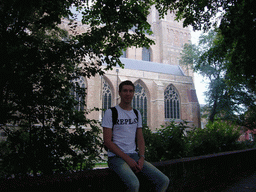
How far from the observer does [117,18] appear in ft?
12.9

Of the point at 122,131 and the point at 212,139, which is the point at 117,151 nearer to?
the point at 122,131

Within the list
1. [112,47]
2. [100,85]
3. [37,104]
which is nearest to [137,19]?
[112,47]

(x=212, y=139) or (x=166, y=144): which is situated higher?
(x=166, y=144)

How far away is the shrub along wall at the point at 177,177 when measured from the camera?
163 centimetres

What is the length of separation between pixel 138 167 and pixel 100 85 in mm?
18557

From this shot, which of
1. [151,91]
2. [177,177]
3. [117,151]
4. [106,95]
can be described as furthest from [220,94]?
[117,151]

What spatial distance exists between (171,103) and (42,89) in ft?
79.0

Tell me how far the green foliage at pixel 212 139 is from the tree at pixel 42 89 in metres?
4.62

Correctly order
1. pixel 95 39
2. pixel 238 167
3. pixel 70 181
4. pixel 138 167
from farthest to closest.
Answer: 1. pixel 238 167
2. pixel 95 39
3. pixel 138 167
4. pixel 70 181

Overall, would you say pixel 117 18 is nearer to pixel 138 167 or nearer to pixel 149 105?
pixel 138 167

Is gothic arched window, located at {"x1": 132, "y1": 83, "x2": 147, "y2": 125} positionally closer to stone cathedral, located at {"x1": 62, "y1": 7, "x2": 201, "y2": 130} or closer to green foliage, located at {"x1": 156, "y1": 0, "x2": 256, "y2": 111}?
stone cathedral, located at {"x1": 62, "y1": 7, "x2": 201, "y2": 130}

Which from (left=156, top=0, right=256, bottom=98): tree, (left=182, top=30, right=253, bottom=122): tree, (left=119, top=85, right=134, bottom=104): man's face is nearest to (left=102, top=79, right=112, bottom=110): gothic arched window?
(left=182, top=30, right=253, bottom=122): tree

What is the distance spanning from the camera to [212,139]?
24.0ft

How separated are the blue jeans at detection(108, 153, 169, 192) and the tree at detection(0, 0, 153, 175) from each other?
156 centimetres
